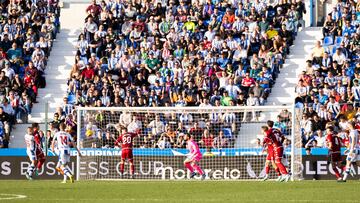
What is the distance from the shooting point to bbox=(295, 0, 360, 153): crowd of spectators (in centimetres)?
3584

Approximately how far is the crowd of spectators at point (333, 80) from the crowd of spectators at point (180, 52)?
4.63 ft

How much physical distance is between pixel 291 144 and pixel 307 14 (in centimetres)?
1033

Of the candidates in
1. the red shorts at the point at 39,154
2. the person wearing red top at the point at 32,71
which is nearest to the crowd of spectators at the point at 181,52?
the person wearing red top at the point at 32,71

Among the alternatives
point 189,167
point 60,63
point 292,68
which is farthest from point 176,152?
→ point 60,63

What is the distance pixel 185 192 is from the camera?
85.1 feet

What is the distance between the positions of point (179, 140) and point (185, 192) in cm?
965

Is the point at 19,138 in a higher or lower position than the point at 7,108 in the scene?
lower

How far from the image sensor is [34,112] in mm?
40594

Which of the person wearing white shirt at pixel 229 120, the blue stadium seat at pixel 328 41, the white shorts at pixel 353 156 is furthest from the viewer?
the blue stadium seat at pixel 328 41

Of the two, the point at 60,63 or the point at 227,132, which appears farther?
the point at 60,63

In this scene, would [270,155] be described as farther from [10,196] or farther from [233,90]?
[10,196]

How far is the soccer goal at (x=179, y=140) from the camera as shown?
34469mm

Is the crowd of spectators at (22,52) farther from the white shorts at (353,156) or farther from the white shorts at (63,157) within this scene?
the white shorts at (353,156)

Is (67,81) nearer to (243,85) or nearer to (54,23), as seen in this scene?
(54,23)
